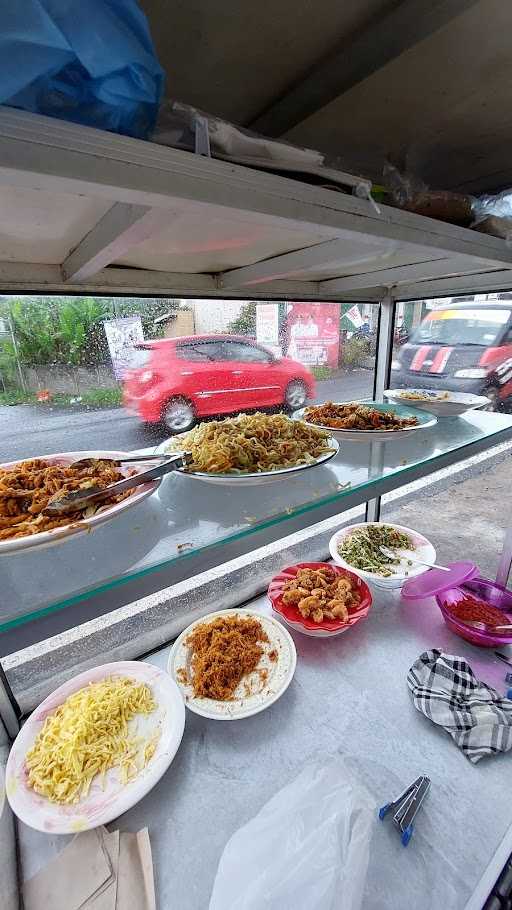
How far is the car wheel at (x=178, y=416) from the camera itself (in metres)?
1.01

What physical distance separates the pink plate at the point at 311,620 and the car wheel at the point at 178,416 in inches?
24.4

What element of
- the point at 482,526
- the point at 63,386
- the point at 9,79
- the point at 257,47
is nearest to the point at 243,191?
the point at 9,79

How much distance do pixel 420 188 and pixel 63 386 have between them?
82 cm

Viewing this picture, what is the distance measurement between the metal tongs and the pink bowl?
46 cm

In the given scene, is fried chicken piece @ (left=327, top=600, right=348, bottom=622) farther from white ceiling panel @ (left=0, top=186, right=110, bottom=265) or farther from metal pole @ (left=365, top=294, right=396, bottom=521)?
white ceiling panel @ (left=0, top=186, right=110, bottom=265)

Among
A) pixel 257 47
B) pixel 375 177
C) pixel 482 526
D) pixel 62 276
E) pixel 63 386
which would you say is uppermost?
pixel 257 47

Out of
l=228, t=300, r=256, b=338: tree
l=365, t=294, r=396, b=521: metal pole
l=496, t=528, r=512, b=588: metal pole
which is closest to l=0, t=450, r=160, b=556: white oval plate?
l=228, t=300, r=256, b=338: tree

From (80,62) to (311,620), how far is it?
3.91 ft

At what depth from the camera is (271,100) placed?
25.0 inches

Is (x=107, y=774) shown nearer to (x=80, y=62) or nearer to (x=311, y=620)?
(x=311, y=620)

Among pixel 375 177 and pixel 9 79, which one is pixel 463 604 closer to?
pixel 375 177

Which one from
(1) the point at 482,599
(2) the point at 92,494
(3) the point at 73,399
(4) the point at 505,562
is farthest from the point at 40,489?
(4) the point at 505,562

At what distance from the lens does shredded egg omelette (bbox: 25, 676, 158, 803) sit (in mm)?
721

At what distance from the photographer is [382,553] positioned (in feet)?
4.47
